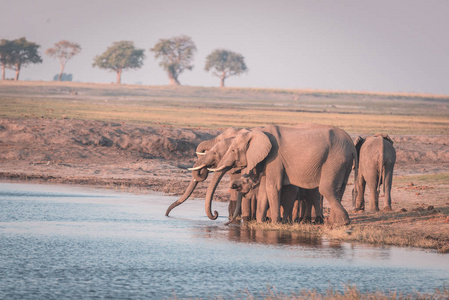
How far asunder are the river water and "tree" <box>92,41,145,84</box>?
5077 inches

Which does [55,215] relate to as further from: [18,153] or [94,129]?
[94,129]

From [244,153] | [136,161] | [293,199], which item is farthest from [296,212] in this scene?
[136,161]

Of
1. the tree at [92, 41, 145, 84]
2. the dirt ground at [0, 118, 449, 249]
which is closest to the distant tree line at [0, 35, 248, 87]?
the tree at [92, 41, 145, 84]

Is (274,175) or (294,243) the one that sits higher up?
(274,175)

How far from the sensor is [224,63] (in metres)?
160

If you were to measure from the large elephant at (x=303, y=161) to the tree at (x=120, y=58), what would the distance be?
130m

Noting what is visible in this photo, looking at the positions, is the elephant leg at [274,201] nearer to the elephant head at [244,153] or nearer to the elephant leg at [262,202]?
the elephant leg at [262,202]

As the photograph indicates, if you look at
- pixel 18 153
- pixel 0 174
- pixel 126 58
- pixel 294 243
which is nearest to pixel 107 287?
pixel 294 243

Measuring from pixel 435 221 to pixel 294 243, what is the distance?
4.01m

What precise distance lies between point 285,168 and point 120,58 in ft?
434

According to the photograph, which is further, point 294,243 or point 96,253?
point 294,243

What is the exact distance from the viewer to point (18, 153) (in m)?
32.1

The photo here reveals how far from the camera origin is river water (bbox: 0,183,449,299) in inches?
480

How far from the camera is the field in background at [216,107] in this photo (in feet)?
173
